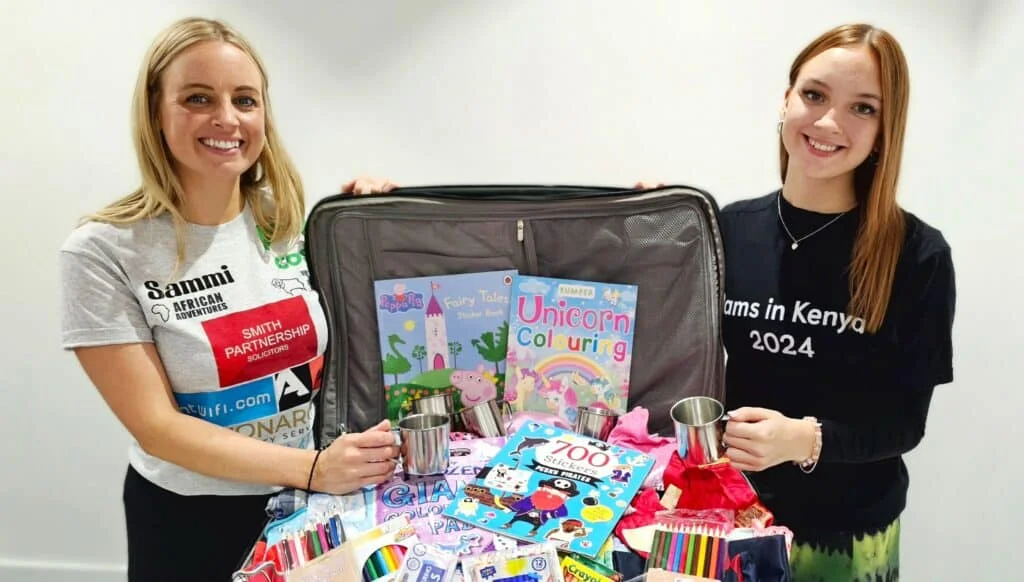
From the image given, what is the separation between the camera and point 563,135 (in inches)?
76.7

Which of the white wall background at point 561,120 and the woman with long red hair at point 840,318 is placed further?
the white wall background at point 561,120

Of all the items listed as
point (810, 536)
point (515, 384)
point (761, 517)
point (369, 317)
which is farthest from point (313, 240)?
point (810, 536)

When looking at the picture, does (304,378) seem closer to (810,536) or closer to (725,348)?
(725,348)

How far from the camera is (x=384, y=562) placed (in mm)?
921

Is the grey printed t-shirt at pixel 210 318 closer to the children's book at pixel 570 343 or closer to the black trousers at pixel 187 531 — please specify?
the black trousers at pixel 187 531

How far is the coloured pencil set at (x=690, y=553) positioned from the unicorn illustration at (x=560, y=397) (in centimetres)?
37

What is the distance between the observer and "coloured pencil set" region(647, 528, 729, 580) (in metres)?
0.88

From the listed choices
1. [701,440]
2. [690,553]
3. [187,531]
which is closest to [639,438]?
[701,440]

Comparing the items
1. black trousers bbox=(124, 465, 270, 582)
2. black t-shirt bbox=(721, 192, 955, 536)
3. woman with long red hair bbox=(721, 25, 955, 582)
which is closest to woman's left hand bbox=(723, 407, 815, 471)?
woman with long red hair bbox=(721, 25, 955, 582)

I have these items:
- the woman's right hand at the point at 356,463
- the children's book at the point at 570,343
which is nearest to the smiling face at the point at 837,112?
the children's book at the point at 570,343

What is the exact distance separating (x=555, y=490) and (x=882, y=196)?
28.2 inches

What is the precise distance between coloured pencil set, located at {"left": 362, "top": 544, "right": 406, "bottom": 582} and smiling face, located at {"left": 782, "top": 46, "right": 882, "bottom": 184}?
0.89 metres

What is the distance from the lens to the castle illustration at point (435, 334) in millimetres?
1294

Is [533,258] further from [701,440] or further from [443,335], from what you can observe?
[701,440]
